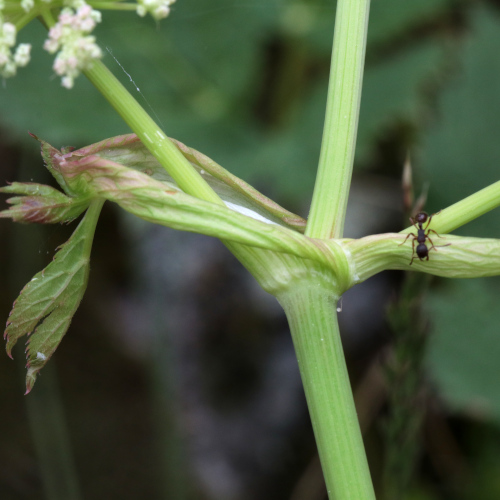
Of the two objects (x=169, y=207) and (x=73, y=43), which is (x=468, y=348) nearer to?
(x=169, y=207)


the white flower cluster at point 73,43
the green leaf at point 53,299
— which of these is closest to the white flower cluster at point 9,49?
the white flower cluster at point 73,43

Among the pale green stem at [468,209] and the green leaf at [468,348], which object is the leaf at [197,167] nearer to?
the pale green stem at [468,209]

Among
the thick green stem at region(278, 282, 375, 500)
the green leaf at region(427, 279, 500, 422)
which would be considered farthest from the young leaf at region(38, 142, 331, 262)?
the green leaf at region(427, 279, 500, 422)

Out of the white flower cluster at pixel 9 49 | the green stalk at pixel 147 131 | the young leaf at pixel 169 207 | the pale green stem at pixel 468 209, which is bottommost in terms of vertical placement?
the young leaf at pixel 169 207

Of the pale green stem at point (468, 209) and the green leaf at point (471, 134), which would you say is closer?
the pale green stem at point (468, 209)

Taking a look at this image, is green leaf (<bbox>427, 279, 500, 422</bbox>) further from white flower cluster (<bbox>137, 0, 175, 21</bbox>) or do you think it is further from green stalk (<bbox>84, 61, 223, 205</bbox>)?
white flower cluster (<bbox>137, 0, 175, 21</bbox>)

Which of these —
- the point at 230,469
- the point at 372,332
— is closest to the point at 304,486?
the point at 230,469

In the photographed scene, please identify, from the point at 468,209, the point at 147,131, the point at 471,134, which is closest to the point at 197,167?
the point at 147,131

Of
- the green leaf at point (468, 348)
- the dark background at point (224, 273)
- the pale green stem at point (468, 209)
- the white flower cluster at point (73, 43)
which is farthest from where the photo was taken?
the dark background at point (224, 273)
